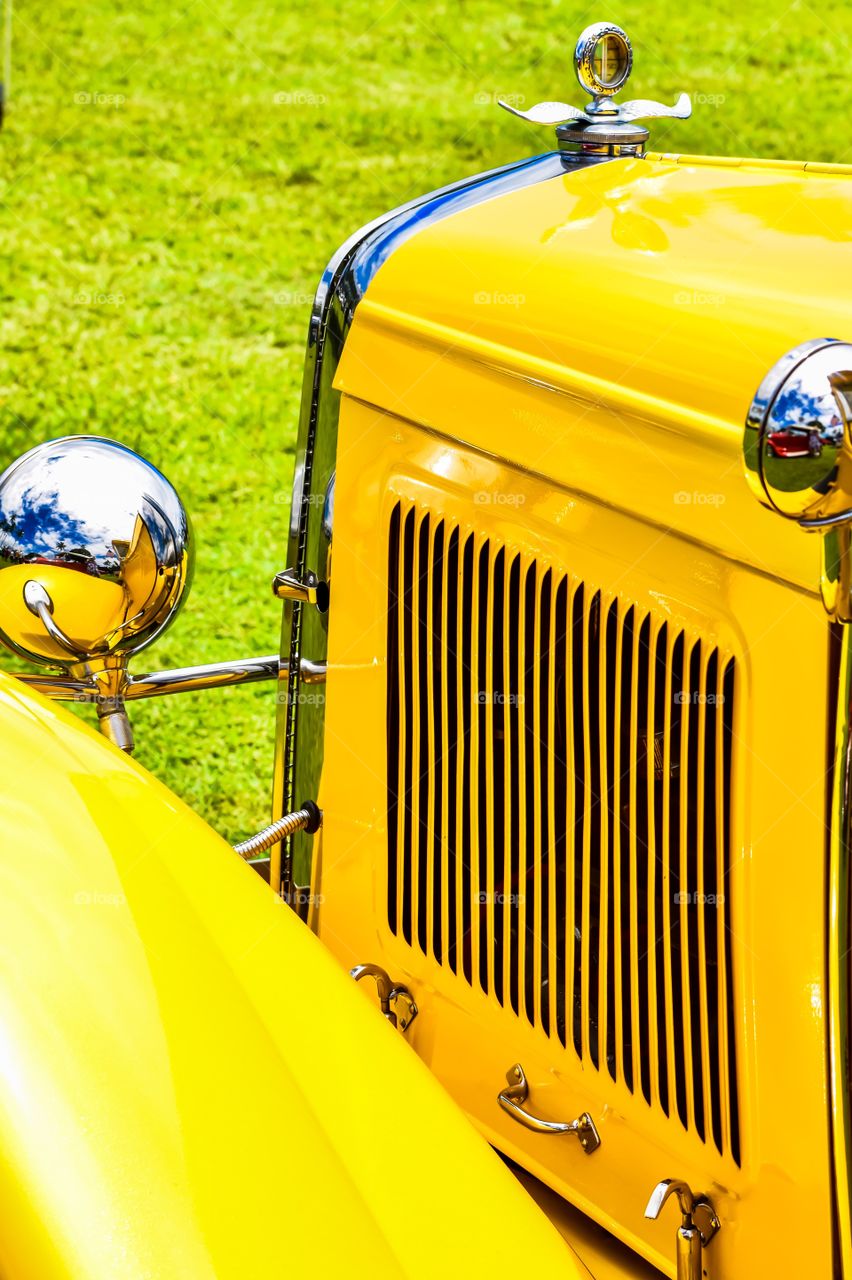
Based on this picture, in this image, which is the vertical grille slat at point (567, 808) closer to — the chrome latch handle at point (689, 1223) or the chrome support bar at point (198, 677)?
the chrome latch handle at point (689, 1223)

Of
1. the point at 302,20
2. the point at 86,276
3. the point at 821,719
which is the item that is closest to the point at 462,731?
the point at 821,719

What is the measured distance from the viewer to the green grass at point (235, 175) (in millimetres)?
4582

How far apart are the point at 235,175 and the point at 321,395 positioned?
223 inches

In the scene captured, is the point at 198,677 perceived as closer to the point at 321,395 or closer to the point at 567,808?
the point at 321,395

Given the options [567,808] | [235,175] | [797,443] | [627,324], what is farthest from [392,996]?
[235,175]

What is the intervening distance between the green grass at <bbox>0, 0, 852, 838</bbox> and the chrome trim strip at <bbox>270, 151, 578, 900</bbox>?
1620 mm

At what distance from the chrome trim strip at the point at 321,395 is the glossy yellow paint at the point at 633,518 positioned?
0.11ft

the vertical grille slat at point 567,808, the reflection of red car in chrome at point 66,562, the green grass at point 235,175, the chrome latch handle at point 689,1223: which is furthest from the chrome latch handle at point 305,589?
the green grass at point 235,175

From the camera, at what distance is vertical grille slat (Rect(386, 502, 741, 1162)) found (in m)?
1.26

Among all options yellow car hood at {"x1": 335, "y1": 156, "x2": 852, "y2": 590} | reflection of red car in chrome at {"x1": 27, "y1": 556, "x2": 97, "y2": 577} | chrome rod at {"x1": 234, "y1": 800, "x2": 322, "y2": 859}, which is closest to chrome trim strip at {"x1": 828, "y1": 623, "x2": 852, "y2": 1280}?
yellow car hood at {"x1": 335, "y1": 156, "x2": 852, "y2": 590}

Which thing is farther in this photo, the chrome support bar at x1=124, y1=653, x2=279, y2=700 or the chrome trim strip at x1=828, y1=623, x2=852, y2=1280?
the chrome support bar at x1=124, y1=653, x2=279, y2=700

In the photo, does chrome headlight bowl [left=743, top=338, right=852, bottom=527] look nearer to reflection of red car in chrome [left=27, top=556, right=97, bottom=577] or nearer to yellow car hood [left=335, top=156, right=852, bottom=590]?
yellow car hood [left=335, top=156, right=852, bottom=590]

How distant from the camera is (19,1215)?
93 cm

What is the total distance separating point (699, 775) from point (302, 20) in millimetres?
7877
